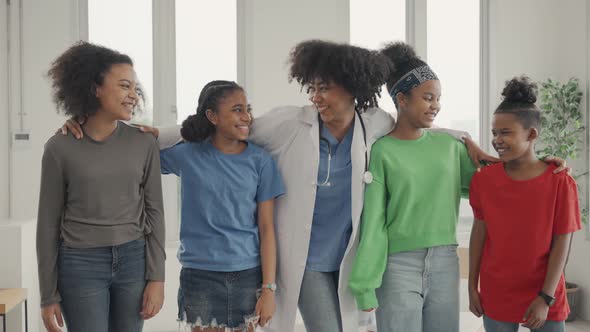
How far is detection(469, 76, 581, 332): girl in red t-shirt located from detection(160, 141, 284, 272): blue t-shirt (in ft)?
2.31

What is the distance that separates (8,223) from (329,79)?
2262mm

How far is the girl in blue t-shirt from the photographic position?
1.89m

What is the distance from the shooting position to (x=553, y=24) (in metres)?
4.99

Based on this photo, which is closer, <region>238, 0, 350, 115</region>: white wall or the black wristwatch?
the black wristwatch

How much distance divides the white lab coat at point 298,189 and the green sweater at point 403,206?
51 millimetres

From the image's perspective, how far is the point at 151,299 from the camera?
1.79 metres

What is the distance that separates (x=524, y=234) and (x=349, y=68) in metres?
0.77

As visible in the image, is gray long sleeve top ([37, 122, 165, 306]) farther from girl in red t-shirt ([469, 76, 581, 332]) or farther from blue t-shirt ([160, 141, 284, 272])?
girl in red t-shirt ([469, 76, 581, 332])

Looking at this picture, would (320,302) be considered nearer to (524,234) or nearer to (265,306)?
(265,306)

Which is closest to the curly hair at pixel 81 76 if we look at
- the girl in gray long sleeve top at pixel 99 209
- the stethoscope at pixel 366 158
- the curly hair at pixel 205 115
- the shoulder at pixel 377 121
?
the girl in gray long sleeve top at pixel 99 209

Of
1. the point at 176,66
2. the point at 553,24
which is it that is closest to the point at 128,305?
the point at 176,66

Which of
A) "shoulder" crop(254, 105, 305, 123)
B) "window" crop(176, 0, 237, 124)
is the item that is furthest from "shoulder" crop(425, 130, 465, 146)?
"window" crop(176, 0, 237, 124)

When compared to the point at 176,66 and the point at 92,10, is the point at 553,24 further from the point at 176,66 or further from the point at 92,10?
the point at 92,10

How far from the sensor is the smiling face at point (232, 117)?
1980 millimetres
